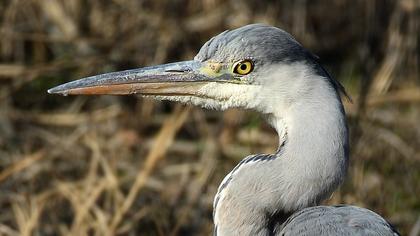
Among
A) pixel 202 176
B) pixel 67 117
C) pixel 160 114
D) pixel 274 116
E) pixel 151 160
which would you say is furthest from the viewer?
pixel 160 114

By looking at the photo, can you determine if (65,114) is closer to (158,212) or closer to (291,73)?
(158,212)

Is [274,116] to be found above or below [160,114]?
above

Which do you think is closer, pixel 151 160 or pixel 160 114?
pixel 151 160

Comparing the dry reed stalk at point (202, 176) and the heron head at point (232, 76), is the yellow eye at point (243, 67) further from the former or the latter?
the dry reed stalk at point (202, 176)

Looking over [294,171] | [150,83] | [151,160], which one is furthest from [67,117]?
[294,171]

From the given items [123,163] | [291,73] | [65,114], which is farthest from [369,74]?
[291,73]

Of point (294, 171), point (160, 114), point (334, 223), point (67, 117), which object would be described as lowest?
point (160, 114)

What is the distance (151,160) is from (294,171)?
5.97 feet

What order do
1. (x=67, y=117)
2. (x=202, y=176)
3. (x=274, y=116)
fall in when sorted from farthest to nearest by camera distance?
(x=67, y=117)
(x=202, y=176)
(x=274, y=116)

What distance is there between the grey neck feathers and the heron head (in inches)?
2.9

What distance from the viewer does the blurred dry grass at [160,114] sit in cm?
493

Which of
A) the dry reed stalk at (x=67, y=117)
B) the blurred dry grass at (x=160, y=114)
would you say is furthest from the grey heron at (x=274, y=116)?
the dry reed stalk at (x=67, y=117)

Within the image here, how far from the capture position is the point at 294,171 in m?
2.92

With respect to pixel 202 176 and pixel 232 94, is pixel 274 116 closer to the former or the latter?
pixel 232 94
